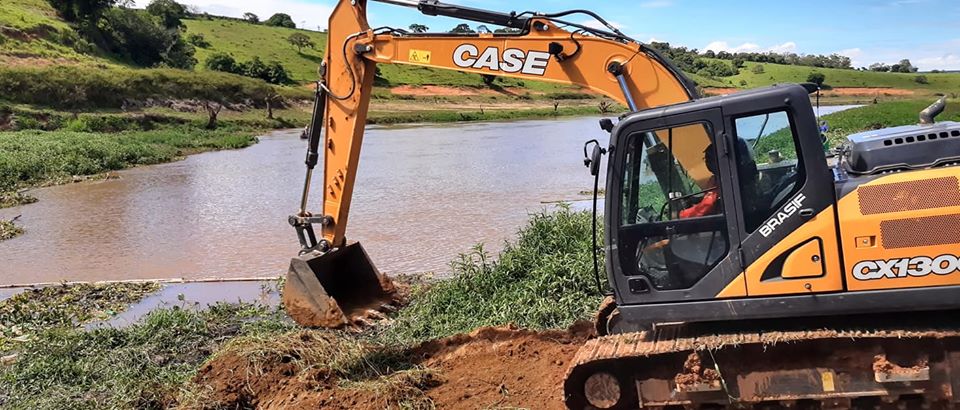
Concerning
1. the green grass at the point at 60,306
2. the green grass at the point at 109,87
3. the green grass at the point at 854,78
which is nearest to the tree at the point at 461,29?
the green grass at the point at 60,306

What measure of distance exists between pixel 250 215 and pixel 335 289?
8678 mm

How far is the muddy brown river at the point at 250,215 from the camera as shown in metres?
11.5

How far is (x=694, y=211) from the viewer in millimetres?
4488

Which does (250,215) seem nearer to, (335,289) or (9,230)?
(9,230)

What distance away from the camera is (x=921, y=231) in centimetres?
402

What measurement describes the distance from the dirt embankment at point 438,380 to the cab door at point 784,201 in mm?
1860

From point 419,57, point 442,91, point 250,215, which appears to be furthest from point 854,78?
point 419,57

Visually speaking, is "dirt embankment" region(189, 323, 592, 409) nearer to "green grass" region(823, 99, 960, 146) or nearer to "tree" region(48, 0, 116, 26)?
"green grass" region(823, 99, 960, 146)

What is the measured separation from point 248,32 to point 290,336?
9687cm

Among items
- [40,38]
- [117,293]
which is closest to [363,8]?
[117,293]

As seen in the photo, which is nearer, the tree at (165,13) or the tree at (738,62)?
the tree at (165,13)

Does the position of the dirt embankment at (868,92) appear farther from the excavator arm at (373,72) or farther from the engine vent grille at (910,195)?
the engine vent grille at (910,195)

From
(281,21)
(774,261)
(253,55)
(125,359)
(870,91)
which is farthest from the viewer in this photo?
(281,21)

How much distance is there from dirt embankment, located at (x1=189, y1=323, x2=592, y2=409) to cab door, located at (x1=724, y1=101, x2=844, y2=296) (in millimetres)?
1860
